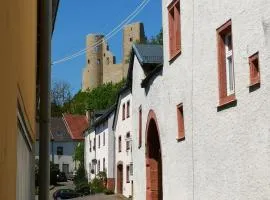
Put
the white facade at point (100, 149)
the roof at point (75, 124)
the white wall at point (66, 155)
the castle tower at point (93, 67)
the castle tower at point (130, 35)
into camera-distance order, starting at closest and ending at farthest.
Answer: the white facade at point (100, 149), the white wall at point (66, 155), the roof at point (75, 124), the castle tower at point (130, 35), the castle tower at point (93, 67)

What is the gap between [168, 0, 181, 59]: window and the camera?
64.0 ft

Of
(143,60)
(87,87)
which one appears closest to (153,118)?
(143,60)

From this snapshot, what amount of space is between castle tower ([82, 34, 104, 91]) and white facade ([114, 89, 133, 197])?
69061 mm

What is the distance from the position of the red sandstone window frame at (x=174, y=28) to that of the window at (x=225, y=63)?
13.2 ft

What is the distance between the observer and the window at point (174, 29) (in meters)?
19.5

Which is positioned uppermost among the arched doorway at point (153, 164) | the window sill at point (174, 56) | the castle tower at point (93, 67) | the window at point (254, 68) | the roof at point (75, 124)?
the castle tower at point (93, 67)

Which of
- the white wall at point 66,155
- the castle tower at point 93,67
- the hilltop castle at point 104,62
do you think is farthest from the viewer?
the castle tower at point 93,67

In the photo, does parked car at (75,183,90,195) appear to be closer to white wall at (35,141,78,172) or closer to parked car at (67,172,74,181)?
parked car at (67,172,74,181)

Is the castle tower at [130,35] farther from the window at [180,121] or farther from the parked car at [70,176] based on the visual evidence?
the window at [180,121]

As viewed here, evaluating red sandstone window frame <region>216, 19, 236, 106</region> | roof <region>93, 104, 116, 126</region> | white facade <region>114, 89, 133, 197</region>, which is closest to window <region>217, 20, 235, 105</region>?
red sandstone window frame <region>216, 19, 236, 106</region>

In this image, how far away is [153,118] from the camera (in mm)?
23578

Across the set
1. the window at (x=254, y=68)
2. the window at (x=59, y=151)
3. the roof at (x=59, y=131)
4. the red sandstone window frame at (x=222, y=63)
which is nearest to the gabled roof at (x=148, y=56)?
the red sandstone window frame at (x=222, y=63)

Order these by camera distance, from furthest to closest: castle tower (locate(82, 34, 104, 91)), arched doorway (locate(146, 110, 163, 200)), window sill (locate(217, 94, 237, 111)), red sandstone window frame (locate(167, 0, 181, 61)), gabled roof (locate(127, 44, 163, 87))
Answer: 1. castle tower (locate(82, 34, 104, 91))
2. gabled roof (locate(127, 44, 163, 87))
3. arched doorway (locate(146, 110, 163, 200))
4. red sandstone window frame (locate(167, 0, 181, 61))
5. window sill (locate(217, 94, 237, 111))

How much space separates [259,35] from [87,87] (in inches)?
4331
